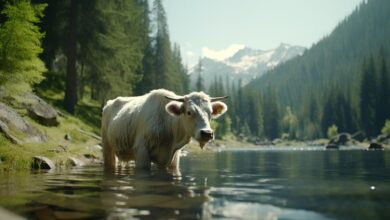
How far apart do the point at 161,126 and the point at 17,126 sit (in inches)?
320

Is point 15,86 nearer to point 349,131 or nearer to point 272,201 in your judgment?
point 272,201

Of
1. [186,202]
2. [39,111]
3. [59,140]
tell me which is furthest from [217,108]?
[39,111]

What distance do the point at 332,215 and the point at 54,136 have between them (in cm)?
1822

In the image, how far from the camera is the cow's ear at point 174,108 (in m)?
10.6

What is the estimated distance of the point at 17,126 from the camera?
660 inches

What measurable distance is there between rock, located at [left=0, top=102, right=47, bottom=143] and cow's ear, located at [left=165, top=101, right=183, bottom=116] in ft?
26.2

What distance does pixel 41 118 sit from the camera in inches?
884

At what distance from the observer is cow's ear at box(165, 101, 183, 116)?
34.9ft

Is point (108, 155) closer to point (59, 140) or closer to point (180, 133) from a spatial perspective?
point (180, 133)

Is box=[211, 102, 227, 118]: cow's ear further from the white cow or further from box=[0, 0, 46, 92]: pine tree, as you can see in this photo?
box=[0, 0, 46, 92]: pine tree

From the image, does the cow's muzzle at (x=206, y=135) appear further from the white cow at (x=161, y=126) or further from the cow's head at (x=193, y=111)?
the cow's head at (x=193, y=111)

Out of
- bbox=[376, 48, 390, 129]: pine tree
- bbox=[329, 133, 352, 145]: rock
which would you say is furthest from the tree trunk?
bbox=[376, 48, 390, 129]: pine tree

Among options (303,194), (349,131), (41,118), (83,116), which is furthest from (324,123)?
(303,194)

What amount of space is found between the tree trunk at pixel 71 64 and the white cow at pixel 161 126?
56.0ft
